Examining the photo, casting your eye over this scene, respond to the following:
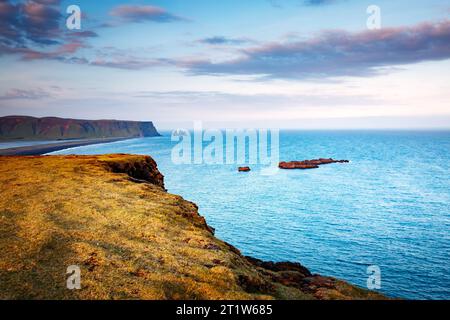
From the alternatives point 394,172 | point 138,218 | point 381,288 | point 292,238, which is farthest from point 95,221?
point 394,172

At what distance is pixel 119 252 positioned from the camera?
23.0 metres

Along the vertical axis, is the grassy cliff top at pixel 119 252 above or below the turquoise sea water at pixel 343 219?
above

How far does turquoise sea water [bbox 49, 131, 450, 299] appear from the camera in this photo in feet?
169

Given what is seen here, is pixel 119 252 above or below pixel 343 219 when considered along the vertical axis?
above

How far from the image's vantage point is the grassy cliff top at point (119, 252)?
60.3 ft

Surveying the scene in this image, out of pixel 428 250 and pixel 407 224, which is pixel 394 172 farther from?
pixel 428 250

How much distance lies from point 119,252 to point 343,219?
221 ft

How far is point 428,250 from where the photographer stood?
58.8m

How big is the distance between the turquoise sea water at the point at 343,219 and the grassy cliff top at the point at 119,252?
846 inches

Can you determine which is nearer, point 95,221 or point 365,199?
point 95,221

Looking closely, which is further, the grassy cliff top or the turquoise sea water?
the turquoise sea water

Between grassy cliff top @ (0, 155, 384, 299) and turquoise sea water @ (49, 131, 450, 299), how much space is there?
70.5 feet
